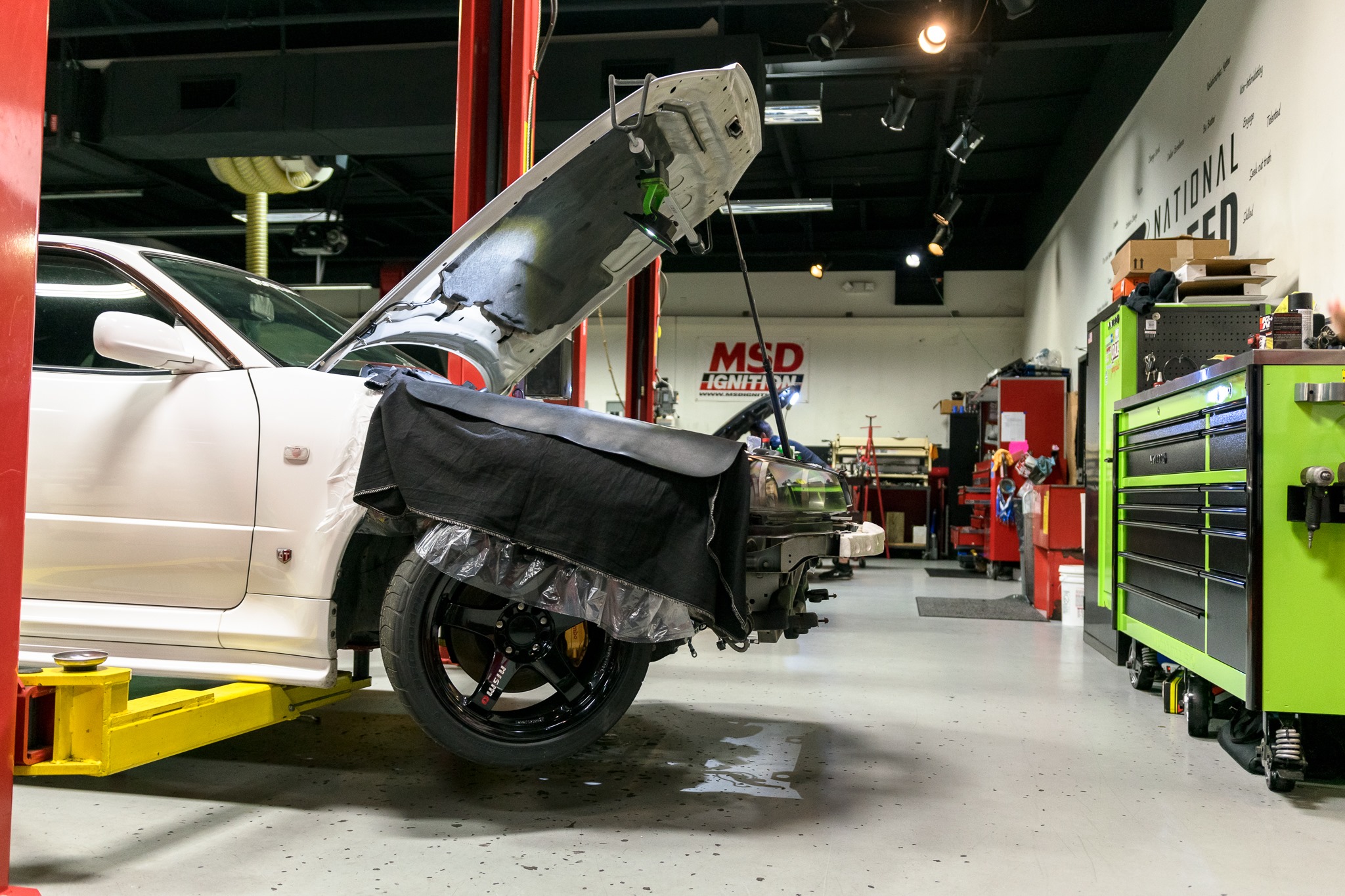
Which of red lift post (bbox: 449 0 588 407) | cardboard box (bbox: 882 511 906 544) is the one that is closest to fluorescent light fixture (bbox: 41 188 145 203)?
red lift post (bbox: 449 0 588 407)

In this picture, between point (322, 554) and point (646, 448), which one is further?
point (322, 554)

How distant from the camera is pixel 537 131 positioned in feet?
26.8

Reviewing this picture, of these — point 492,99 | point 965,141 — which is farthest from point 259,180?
point 965,141

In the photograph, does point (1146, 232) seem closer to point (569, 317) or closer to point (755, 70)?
point (755, 70)

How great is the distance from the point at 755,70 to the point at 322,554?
634cm

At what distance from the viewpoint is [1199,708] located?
3.19 meters

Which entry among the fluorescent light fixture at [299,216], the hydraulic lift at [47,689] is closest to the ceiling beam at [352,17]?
the fluorescent light fixture at [299,216]

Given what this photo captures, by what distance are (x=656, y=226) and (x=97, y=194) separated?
12962 millimetres

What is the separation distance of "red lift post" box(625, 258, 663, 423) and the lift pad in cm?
547

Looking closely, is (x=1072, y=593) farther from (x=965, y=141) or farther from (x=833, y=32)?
(x=965, y=141)

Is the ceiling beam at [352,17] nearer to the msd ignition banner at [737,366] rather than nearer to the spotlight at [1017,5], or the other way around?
the spotlight at [1017,5]

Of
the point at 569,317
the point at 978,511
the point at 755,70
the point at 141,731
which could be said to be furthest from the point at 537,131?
the point at 141,731

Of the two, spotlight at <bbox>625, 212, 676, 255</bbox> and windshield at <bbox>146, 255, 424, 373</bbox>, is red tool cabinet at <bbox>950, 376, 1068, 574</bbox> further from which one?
windshield at <bbox>146, 255, 424, 373</bbox>

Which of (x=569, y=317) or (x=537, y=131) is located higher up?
(x=537, y=131)
